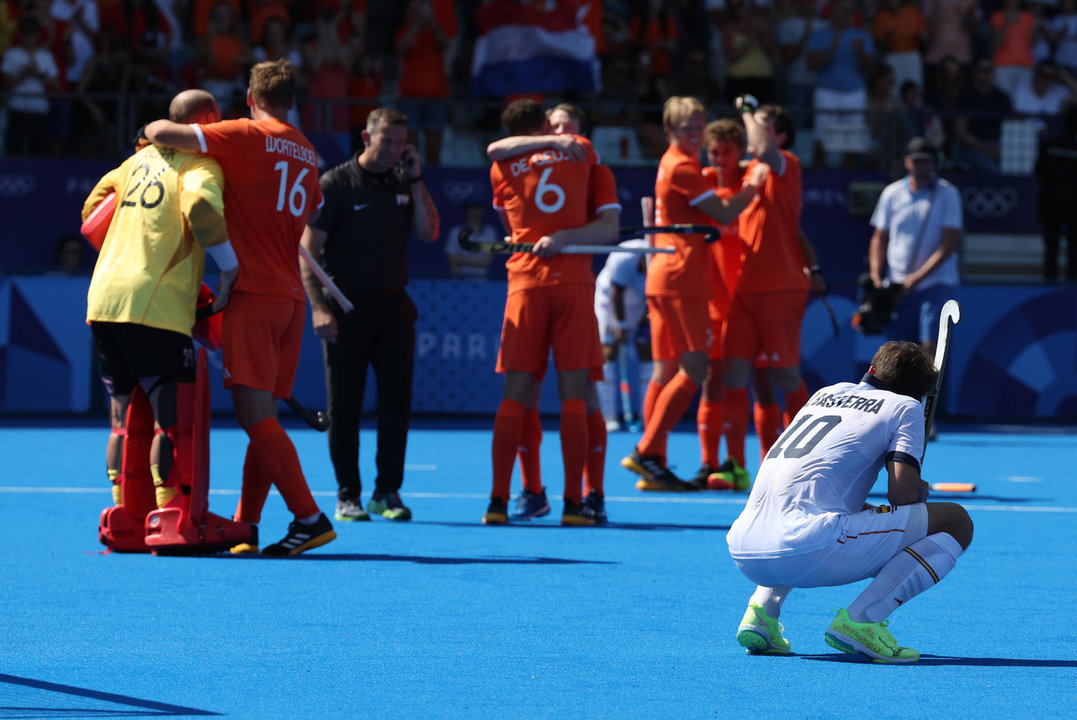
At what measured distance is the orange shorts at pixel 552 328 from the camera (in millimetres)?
7996

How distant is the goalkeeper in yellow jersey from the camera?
21.7 ft

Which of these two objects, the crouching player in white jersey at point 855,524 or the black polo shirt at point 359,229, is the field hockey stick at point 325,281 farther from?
the crouching player in white jersey at point 855,524

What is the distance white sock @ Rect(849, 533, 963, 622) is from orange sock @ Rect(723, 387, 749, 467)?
518 centimetres

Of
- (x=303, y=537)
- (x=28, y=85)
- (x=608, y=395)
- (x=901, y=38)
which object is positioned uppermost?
(x=901, y=38)

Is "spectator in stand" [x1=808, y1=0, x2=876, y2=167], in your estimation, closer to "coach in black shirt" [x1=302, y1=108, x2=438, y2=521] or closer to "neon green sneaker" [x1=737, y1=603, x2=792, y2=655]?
"coach in black shirt" [x1=302, y1=108, x2=438, y2=521]

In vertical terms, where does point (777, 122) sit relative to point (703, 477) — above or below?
above

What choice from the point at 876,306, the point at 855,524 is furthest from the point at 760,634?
the point at 876,306

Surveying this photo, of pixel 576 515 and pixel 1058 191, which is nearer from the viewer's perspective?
pixel 576 515

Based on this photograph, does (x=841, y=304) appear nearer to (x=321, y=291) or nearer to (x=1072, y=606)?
(x=321, y=291)

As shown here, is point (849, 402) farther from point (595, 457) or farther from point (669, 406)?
point (669, 406)

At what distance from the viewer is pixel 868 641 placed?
479cm

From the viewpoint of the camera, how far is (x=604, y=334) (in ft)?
48.0

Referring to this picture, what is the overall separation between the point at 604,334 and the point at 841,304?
2547mm

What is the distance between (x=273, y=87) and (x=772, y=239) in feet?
12.8
